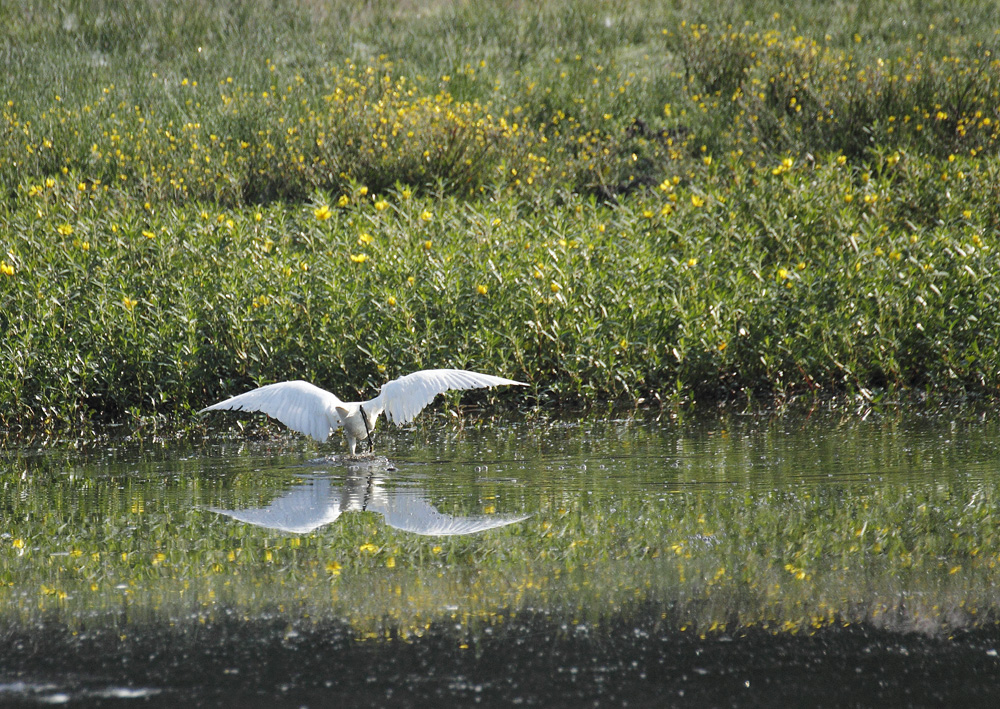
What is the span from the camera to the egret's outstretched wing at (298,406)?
514 cm

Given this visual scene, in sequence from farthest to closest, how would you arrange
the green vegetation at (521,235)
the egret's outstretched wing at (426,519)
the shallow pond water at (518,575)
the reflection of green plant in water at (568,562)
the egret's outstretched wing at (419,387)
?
the green vegetation at (521,235), the egret's outstretched wing at (419,387), the egret's outstretched wing at (426,519), the reflection of green plant in water at (568,562), the shallow pond water at (518,575)

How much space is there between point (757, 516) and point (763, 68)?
8.50 m

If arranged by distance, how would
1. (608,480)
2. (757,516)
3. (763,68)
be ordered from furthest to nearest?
1. (763,68)
2. (608,480)
3. (757,516)

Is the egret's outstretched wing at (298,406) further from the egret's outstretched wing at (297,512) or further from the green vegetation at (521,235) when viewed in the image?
the green vegetation at (521,235)

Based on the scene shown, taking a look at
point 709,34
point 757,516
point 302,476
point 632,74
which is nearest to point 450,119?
point 632,74

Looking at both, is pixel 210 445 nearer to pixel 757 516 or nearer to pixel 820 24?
pixel 757 516

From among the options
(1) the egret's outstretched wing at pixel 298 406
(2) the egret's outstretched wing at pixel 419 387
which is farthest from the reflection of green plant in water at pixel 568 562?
(2) the egret's outstretched wing at pixel 419 387

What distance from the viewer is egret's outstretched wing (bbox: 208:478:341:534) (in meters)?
4.20

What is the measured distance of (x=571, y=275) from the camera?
6781 millimetres

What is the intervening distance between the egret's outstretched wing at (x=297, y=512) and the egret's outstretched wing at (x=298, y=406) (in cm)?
37

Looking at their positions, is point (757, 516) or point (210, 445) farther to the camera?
point (210, 445)

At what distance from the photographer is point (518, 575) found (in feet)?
11.5

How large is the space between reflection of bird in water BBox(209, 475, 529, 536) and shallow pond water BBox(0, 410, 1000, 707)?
2 cm

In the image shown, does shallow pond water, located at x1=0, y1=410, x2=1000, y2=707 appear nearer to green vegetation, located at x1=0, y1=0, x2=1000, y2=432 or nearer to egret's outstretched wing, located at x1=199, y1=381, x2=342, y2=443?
egret's outstretched wing, located at x1=199, y1=381, x2=342, y2=443
